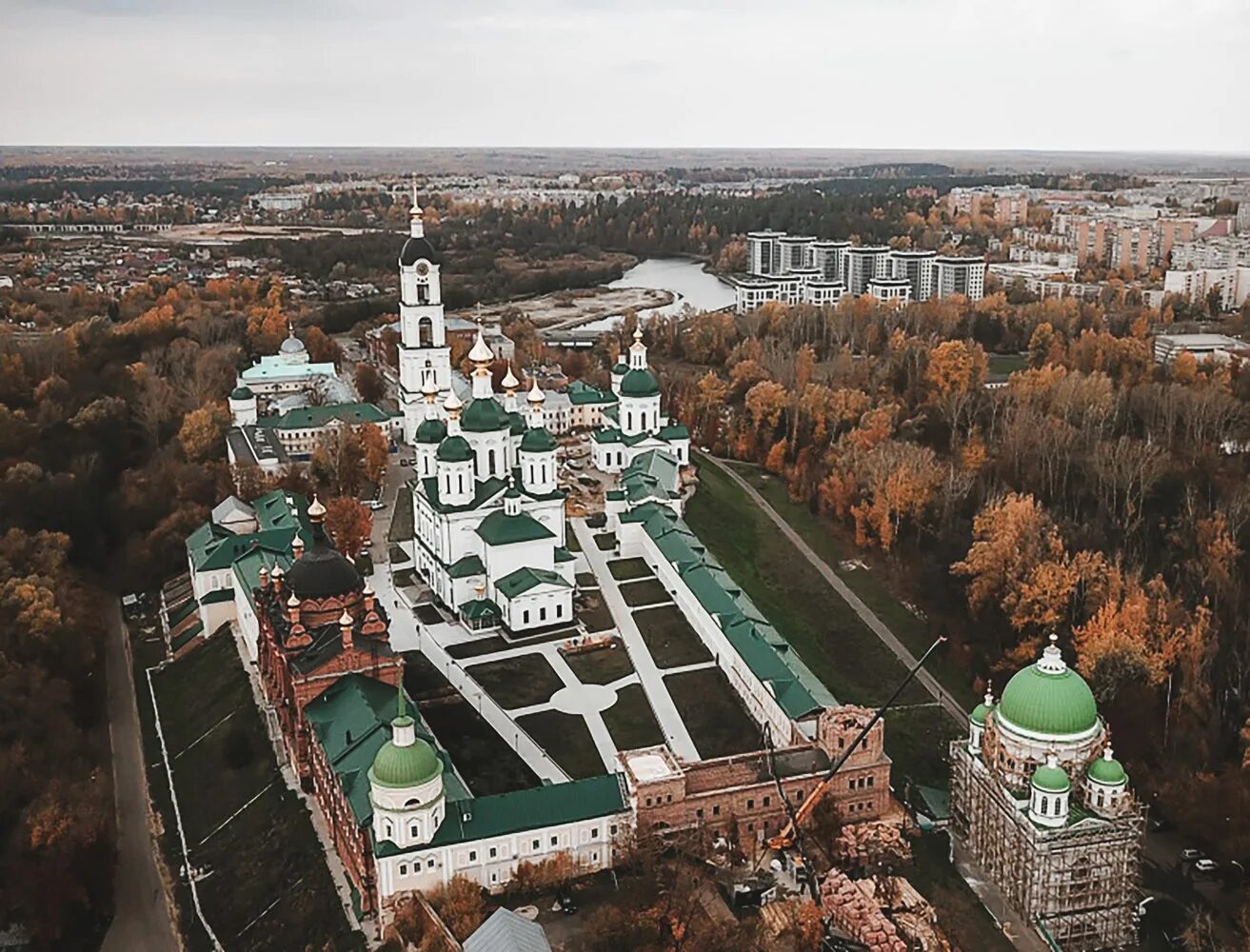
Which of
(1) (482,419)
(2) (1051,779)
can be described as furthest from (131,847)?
(2) (1051,779)

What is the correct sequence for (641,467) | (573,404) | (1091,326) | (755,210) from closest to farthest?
1. (641,467)
2. (573,404)
3. (1091,326)
4. (755,210)

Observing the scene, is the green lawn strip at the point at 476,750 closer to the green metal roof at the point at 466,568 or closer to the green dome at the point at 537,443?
the green metal roof at the point at 466,568

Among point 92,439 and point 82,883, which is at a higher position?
point 92,439

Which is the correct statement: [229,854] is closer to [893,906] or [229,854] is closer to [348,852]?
[348,852]


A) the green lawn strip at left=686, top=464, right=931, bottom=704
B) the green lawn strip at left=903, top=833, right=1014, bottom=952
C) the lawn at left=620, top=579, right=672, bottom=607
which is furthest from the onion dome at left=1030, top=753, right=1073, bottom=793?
the lawn at left=620, top=579, right=672, bottom=607

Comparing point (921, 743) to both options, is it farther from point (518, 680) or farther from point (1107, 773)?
point (518, 680)

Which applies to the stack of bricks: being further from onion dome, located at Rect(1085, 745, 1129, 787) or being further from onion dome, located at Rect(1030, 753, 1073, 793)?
onion dome, located at Rect(1085, 745, 1129, 787)

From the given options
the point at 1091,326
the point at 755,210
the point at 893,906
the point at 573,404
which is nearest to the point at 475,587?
the point at 893,906
